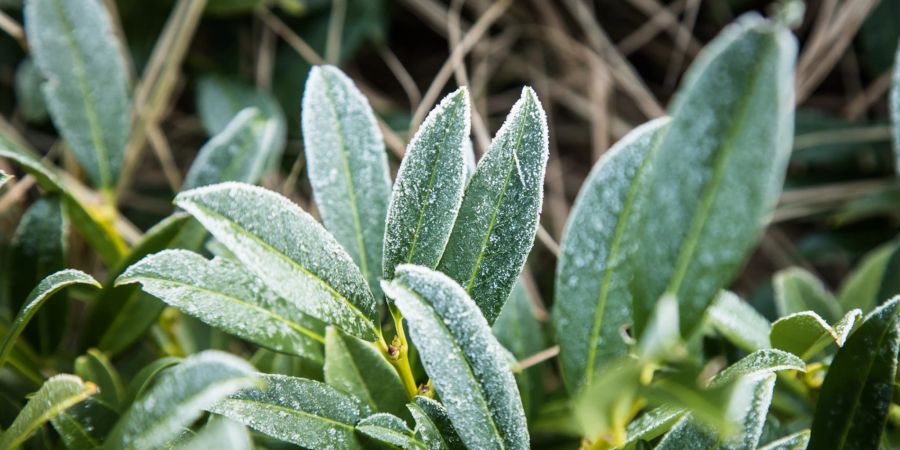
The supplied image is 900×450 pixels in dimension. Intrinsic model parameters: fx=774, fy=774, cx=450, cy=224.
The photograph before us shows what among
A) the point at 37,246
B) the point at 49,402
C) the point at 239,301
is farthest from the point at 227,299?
the point at 37,246

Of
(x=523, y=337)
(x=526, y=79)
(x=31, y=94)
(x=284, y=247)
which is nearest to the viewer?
(x=284, y=247)

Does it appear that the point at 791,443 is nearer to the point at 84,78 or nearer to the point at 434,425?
the point at 434,425

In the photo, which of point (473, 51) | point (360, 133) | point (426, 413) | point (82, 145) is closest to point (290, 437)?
point (426, 413)

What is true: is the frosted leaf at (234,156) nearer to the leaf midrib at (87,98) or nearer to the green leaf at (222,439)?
the leaf midrib at (87,98)

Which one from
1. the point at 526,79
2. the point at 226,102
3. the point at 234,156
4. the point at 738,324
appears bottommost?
the point at 738,324

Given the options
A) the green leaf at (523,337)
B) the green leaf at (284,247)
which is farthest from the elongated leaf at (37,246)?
the green leaf at (523,337)

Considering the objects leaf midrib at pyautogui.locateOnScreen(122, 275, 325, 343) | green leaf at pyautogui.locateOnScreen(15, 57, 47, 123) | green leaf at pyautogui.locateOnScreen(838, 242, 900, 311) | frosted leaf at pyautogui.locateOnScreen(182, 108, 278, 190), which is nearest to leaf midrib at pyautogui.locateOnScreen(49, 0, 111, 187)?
frosted leaf at pyautogui.locateOnScreen(182, 108, 278, 190)

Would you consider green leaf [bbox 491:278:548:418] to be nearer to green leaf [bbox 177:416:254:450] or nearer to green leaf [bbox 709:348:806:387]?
green leaf [bbox 709:348:806:387]
